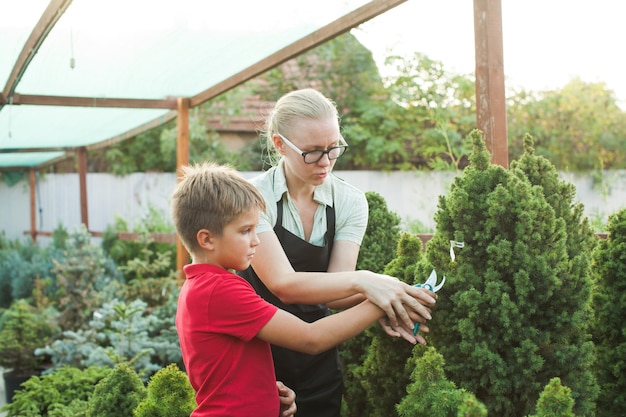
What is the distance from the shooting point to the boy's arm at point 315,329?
7.00 ft

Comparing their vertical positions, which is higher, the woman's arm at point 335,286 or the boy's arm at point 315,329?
the woman's arm at point 335,286

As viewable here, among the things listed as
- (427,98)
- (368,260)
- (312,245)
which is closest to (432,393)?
(312,245)

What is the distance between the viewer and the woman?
2346 millimetres

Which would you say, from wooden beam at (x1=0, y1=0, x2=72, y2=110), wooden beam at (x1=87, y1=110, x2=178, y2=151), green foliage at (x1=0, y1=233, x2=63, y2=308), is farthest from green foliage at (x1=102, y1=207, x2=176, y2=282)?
wooden beam at (x1=0, y1=0, x2=72, y2=110)

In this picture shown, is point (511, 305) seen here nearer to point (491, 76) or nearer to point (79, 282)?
point (491, 76)

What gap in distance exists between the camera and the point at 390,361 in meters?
2.89

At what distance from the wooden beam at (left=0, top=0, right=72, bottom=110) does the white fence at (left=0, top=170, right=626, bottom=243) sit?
2.24m

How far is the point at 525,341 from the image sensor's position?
2355mm

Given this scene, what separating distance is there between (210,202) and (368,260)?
5.68 feet

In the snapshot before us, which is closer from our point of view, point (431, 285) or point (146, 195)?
point (431, 285)

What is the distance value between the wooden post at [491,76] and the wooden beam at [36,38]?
2.52m

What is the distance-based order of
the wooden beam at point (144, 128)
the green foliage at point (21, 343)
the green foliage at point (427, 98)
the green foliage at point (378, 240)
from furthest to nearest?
1. the green foliage at point (427, 98)
2. the wooden beam at point (144, 128)
3. the green foliage at point (21, 343)
4. the green foliage at point (378, 240)

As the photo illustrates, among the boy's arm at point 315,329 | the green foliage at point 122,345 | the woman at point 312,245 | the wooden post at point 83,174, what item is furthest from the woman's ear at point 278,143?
the wooden post at point 83,174

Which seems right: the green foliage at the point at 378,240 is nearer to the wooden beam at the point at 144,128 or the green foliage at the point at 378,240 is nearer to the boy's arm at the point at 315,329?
the boy's arm at the point at 315,329
